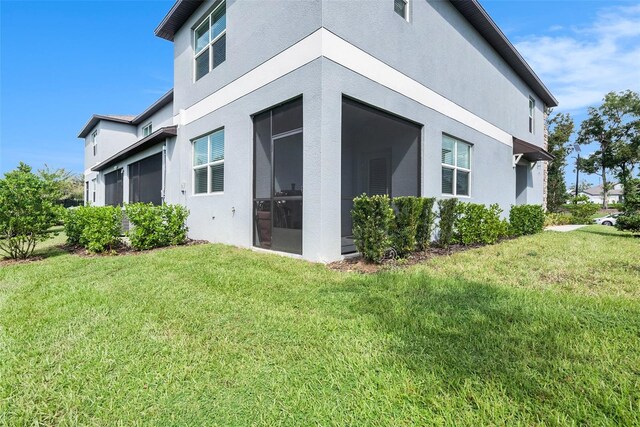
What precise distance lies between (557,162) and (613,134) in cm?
2154

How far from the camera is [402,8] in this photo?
24.3ft

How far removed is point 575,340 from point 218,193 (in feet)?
25.8

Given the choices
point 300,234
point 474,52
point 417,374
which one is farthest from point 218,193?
point 474,52

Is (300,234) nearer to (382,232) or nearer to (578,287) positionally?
(382,232)

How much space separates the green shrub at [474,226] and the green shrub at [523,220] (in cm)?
275

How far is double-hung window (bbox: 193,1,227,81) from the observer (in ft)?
27.3

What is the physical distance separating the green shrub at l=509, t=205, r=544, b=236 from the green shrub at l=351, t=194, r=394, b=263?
7.27m

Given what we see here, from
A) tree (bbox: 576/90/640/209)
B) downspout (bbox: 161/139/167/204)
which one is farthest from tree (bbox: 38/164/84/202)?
tree (bbox: 576/90/640/209)

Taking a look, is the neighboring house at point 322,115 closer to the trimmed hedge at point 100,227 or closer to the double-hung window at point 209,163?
the double-hung window at point 209,163

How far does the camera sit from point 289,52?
6.06 meters

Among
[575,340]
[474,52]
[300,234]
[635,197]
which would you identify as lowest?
[575,340]

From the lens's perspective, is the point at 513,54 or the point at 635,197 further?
the point at 513,54

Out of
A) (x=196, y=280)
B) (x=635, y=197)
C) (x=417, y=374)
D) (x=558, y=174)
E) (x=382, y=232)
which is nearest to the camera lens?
(x=417, y=374)

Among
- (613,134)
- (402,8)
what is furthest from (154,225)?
(613,134)
